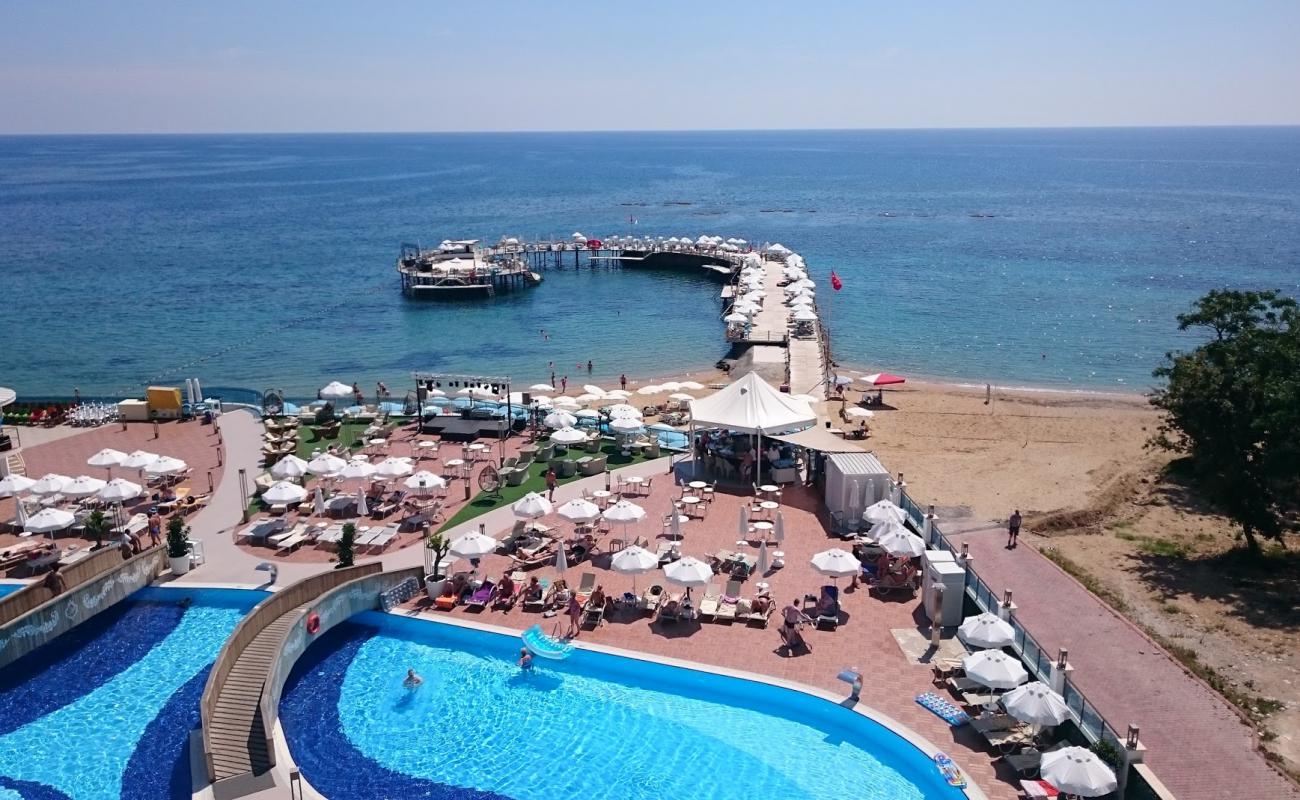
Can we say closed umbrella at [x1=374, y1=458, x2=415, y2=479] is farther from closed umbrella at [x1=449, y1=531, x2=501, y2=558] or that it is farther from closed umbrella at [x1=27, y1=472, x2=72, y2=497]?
closed umbrella at [x1=27, y1=472, x2=72, y2=497]

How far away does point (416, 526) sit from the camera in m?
22.9

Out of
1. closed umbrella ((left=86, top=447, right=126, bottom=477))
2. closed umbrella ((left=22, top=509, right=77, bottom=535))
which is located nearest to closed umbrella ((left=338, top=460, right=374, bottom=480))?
closed umbrella ((left=86, top=447, right=126, bottom=477))

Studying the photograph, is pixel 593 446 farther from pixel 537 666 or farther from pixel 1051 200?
pixel 1051 200

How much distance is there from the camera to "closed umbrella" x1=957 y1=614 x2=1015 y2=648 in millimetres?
15555

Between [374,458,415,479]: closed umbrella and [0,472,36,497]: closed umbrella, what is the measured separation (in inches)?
347

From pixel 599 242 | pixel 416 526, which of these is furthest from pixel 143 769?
pixel 599 242

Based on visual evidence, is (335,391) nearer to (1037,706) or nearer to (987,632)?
(987,632)

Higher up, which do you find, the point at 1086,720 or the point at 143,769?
the point at 1086,720

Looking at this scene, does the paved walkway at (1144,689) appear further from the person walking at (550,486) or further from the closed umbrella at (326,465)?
the closed umbrella at (326,465)

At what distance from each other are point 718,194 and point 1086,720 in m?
150

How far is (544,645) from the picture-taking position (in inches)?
669

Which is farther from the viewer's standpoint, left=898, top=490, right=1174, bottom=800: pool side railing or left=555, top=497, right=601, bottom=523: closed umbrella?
left=555, top=497, right=601, bottom=523: closed umbrella

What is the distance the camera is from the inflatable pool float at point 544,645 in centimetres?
1683

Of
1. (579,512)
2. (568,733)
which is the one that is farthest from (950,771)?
A: (579,512)
